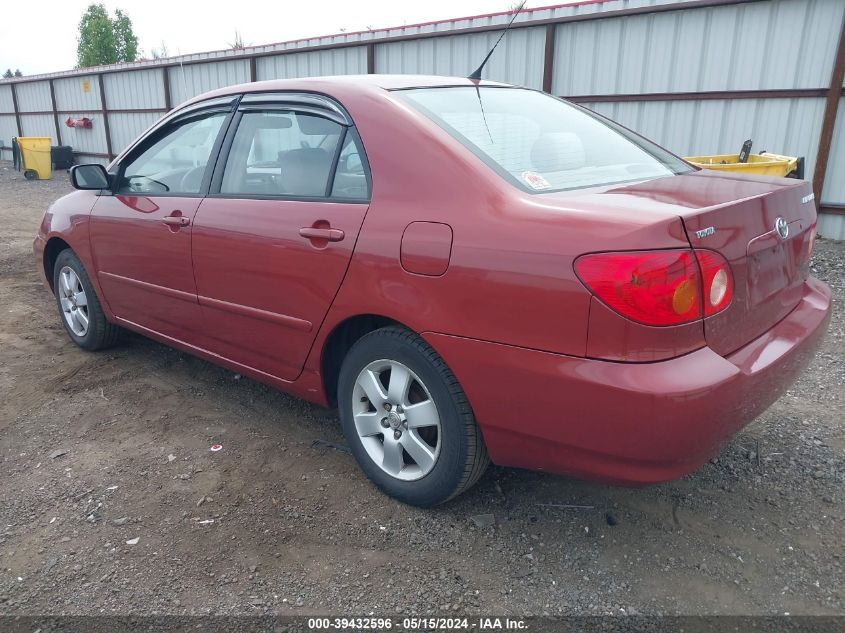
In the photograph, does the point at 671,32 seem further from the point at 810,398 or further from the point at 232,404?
the point at 232,404

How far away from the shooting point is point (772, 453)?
303 cm

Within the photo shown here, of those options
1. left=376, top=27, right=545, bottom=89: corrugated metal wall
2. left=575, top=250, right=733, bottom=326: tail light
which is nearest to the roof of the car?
left=575, top=250, right=733, bottom=326: tail light

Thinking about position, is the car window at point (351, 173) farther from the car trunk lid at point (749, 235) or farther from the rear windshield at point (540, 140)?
the car trunk lid at point (749, 235)

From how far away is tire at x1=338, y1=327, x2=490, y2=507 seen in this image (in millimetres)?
2381

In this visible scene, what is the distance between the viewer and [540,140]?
2.73 m

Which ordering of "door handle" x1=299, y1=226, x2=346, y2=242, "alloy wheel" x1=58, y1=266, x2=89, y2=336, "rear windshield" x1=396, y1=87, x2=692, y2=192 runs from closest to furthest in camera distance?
"rear windshield" x1=396, y1=87, x2=692, y2=192
"door handle" x1=299, y1=226, x2=346, y2=242
"alloy wheel" x1=58, y1=266, x2=89, y2=336

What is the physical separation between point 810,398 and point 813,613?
180 cm

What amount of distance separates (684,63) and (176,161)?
21.8 feet

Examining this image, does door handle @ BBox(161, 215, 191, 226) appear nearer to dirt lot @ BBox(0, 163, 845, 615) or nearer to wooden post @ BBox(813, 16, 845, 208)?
dirt lot @ BBox(0, 163, 845, 615)

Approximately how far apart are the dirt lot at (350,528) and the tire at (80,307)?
80 cm

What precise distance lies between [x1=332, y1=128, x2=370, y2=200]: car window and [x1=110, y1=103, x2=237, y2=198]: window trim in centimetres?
88

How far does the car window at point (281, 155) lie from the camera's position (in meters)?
2.83

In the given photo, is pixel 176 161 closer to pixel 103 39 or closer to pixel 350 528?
pixel 350 528

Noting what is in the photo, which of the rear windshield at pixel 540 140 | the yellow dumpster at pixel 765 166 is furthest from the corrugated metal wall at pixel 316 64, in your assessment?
the rear windshield at pixel 540 140
